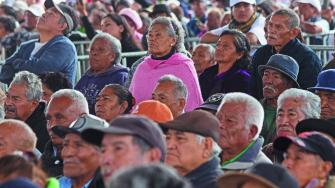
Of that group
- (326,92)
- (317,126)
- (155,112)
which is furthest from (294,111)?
(155,112)

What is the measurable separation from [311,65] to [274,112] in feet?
4.07

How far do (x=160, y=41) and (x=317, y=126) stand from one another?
3.11 meters

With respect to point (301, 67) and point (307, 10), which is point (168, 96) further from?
point (307, 10)

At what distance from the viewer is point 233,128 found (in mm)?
8672

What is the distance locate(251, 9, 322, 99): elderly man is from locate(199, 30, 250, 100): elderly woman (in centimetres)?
15

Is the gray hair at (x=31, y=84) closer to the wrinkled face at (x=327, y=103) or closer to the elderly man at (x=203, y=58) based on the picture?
the elderly man at (x=203, y=58)

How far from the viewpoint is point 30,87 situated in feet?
35.7

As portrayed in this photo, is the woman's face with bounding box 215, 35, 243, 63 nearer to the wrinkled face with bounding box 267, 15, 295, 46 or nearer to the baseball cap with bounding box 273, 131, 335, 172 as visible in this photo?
the wrinkled face with bounding box 267, 15, 295, 46

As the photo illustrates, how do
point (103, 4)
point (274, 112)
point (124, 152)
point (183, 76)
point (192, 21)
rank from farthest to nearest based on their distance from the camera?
point (103, 4) < point (192, 21) < point (183, 76) < point (274, 112) < point (124, 152)

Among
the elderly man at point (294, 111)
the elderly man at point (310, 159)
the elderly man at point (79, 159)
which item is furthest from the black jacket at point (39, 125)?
the elderly man at point (310, 159)

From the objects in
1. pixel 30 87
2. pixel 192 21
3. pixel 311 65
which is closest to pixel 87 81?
pixel 30 87

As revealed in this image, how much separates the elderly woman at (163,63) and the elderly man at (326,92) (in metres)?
1.21

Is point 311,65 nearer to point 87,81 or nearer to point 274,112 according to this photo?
point 274,112

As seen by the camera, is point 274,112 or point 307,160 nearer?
point 307,160
